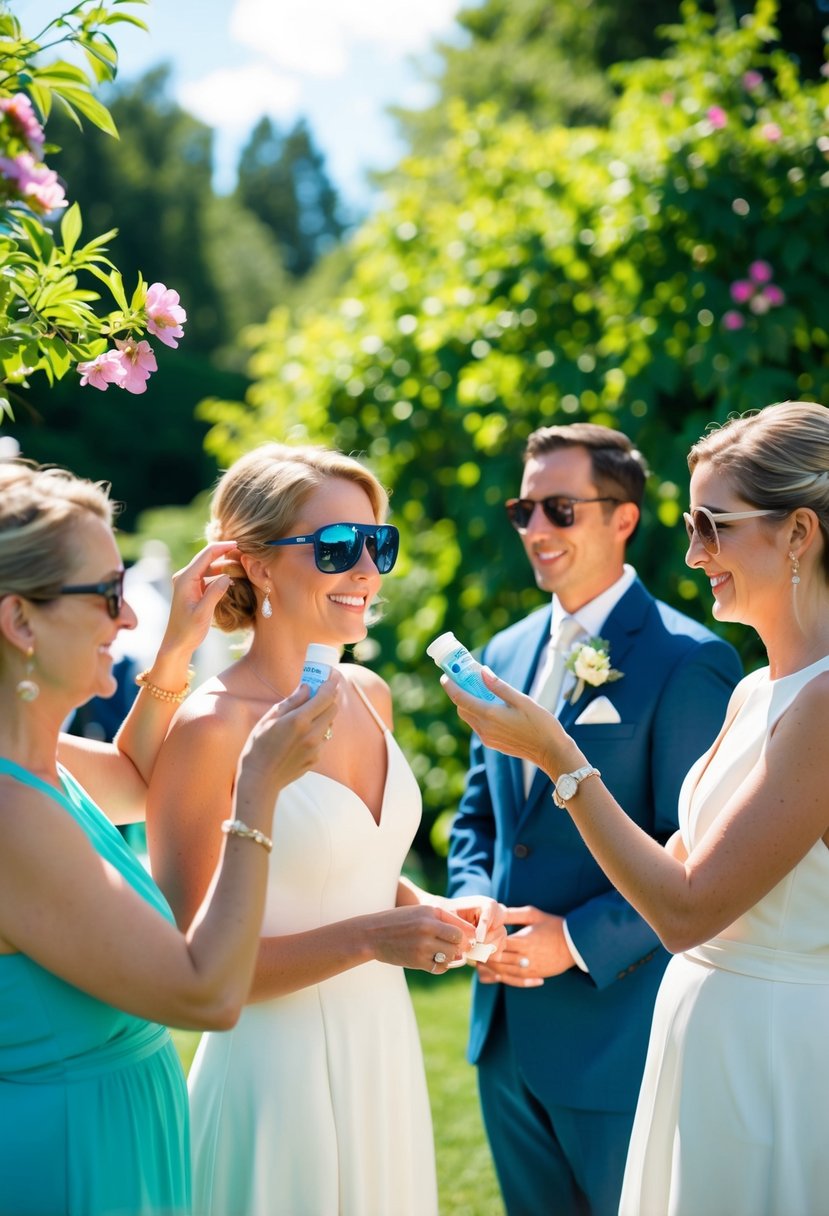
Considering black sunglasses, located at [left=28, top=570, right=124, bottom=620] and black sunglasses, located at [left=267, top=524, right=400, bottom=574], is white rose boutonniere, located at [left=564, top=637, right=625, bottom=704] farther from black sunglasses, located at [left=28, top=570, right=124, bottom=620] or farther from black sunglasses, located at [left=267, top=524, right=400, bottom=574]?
black sunglasses, located at [left=28, top=570, right=124, bottom=620]

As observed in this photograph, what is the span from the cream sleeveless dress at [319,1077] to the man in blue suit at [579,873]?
677 millimetres

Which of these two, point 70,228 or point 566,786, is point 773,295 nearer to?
point 566,786

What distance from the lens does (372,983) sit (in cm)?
304

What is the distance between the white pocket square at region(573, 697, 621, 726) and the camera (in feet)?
12.1

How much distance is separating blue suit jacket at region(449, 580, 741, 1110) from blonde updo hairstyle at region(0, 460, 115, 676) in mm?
1966

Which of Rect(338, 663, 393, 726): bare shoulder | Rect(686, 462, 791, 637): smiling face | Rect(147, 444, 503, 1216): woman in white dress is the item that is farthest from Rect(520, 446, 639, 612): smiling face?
Rect(686, 462, 791, 637): smiling face

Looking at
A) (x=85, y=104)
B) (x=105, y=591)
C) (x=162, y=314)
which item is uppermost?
(x=85, y=104)

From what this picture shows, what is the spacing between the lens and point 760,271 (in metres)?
5.59

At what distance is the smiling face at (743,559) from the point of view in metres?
2.78

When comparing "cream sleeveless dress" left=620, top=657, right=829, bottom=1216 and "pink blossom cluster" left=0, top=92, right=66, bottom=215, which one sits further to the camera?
"cream sleeveless dress" left=620, top=657, right=829, bottom=1216

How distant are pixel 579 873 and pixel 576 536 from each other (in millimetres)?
1157

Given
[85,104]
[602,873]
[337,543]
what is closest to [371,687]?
[337,543]

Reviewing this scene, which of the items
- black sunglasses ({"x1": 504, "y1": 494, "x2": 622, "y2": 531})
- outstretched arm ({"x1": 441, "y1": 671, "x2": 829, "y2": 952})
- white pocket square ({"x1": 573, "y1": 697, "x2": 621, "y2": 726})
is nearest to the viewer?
outstretched arm ({"x1": 441, "y1": 671, "x2": 829, "y2": 952})

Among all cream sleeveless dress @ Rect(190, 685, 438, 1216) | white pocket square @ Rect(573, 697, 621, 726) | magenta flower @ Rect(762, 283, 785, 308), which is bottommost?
cream sleeveless dress @ Rect(190, 685, 438, 1216)
